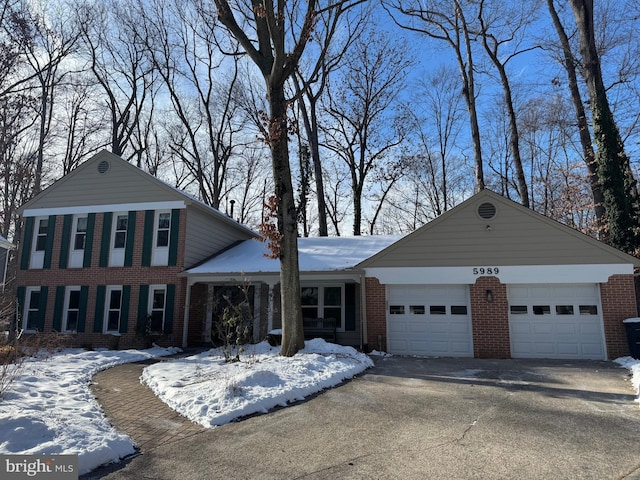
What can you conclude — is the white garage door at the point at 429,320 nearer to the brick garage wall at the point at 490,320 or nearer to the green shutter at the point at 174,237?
the brick garage wall at the point at 490,320

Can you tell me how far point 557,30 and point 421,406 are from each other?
16.2 metres

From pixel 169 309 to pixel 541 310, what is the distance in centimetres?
1179

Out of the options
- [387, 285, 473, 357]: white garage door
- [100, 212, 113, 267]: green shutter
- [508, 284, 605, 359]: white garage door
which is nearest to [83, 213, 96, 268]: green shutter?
[100, 212, 113, 267]: green shutter

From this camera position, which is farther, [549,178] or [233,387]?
[549,178]

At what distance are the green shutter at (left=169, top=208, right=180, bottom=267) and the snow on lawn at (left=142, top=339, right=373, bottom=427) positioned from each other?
5.02 m

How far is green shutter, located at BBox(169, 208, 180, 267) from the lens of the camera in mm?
14062

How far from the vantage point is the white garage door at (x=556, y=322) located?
1072 centimetres

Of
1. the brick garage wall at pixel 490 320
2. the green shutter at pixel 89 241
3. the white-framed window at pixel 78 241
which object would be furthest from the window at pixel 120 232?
the brick garage wall at pixel 490 320

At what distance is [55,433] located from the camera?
13.7 ft

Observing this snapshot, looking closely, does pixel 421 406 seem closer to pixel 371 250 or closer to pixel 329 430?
pixel 329 430

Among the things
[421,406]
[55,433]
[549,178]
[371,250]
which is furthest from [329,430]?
[549,178]

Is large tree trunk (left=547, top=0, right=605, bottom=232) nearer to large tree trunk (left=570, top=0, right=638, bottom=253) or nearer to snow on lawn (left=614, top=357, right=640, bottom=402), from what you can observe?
large tree trunk (left=570, top=0, right=638, bottom=253)

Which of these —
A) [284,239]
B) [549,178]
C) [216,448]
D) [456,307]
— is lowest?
[216,448]

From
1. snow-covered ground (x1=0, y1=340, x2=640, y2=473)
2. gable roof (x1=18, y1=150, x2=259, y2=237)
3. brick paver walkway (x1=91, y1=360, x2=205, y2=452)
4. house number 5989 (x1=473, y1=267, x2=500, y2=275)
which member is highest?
gable roof (x1=18, y1=150, x2=259, y2=237)
